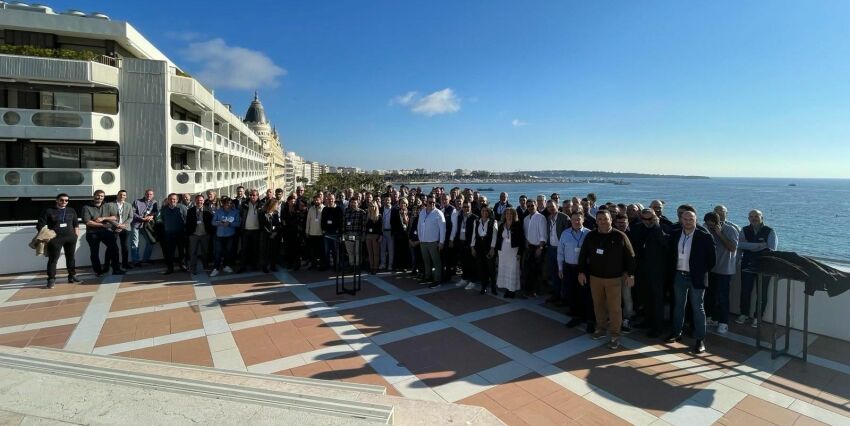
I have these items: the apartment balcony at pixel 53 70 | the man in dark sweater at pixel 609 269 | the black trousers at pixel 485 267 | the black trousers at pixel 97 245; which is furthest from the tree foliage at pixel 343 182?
the man in dark sweater at pixel 609 269

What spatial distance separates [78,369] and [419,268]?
247 inches

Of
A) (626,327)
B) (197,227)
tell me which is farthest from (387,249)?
(626,327)

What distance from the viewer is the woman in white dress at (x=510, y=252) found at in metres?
7.04

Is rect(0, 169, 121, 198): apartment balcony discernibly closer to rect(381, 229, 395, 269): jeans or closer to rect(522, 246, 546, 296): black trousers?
rect(381, 229, 395, 269): jeans

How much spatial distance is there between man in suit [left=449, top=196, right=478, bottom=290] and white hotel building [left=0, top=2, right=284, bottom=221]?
14.9 meters

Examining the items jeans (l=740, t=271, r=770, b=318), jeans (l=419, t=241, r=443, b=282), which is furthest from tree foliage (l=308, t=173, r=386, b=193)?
jeans (l=740, t=271, r=770, b=318)

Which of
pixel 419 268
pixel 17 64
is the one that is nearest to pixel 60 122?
pixel 17 64

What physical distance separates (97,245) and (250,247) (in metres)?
3.02

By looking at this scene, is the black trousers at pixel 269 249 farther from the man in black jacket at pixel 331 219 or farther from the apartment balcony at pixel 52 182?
the apartment balcony at pixel 52 182

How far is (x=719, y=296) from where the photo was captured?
5.46m

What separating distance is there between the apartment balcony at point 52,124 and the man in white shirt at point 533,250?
1753 cm

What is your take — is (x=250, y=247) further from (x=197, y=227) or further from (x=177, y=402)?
(x=177, y=402)

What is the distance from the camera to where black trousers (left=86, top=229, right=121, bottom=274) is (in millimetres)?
8070

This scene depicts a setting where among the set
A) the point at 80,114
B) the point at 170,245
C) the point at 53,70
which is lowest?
the point at 170,245
